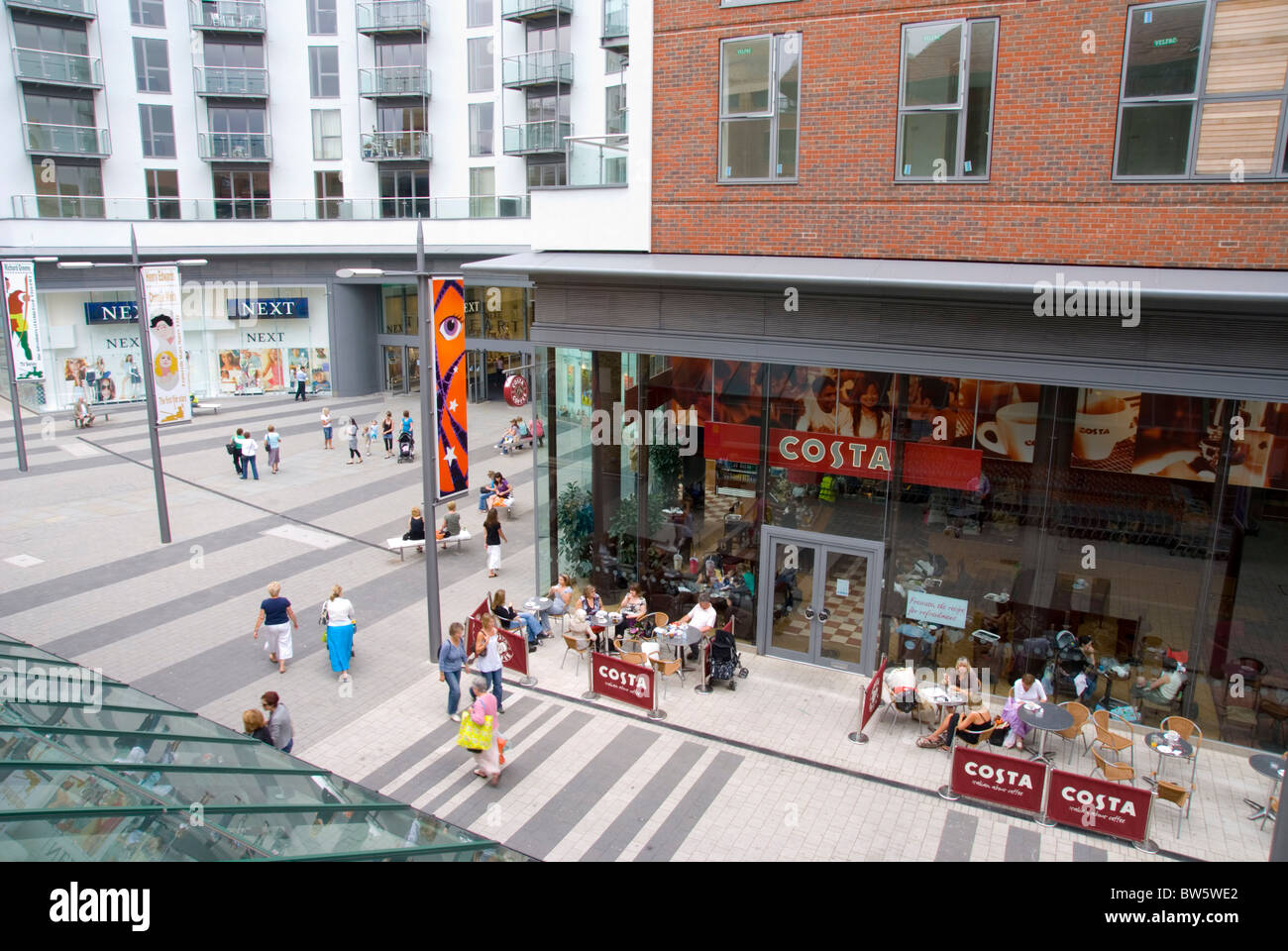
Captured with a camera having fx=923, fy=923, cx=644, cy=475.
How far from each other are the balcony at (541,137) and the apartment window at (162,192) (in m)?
14.9

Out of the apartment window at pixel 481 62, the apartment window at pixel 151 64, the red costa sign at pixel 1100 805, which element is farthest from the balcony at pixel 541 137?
the red costa sign at pixel 1100 805

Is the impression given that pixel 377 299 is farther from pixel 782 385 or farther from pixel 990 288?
pixel 990 288

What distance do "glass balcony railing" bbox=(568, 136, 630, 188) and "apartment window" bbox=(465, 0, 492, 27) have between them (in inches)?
1069

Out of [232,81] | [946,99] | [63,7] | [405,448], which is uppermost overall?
[63,7]

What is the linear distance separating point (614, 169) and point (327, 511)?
13.4 meters

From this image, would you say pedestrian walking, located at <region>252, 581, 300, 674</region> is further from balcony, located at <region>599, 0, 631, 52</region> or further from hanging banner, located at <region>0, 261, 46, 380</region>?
balcony, located at <region>599, 0, 631, 52</region>

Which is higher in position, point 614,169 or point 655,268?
point 614,169

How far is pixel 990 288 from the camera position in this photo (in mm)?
12148

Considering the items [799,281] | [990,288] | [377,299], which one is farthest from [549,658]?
[377,299]

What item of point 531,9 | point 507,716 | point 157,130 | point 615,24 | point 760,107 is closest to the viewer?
point 507,716

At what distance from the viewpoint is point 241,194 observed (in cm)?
4147

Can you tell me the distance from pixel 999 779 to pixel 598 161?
11687 millimetres

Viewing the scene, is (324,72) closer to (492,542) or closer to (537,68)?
(537,68)

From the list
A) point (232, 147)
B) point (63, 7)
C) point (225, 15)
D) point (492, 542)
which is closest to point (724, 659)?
point (492, 542)
